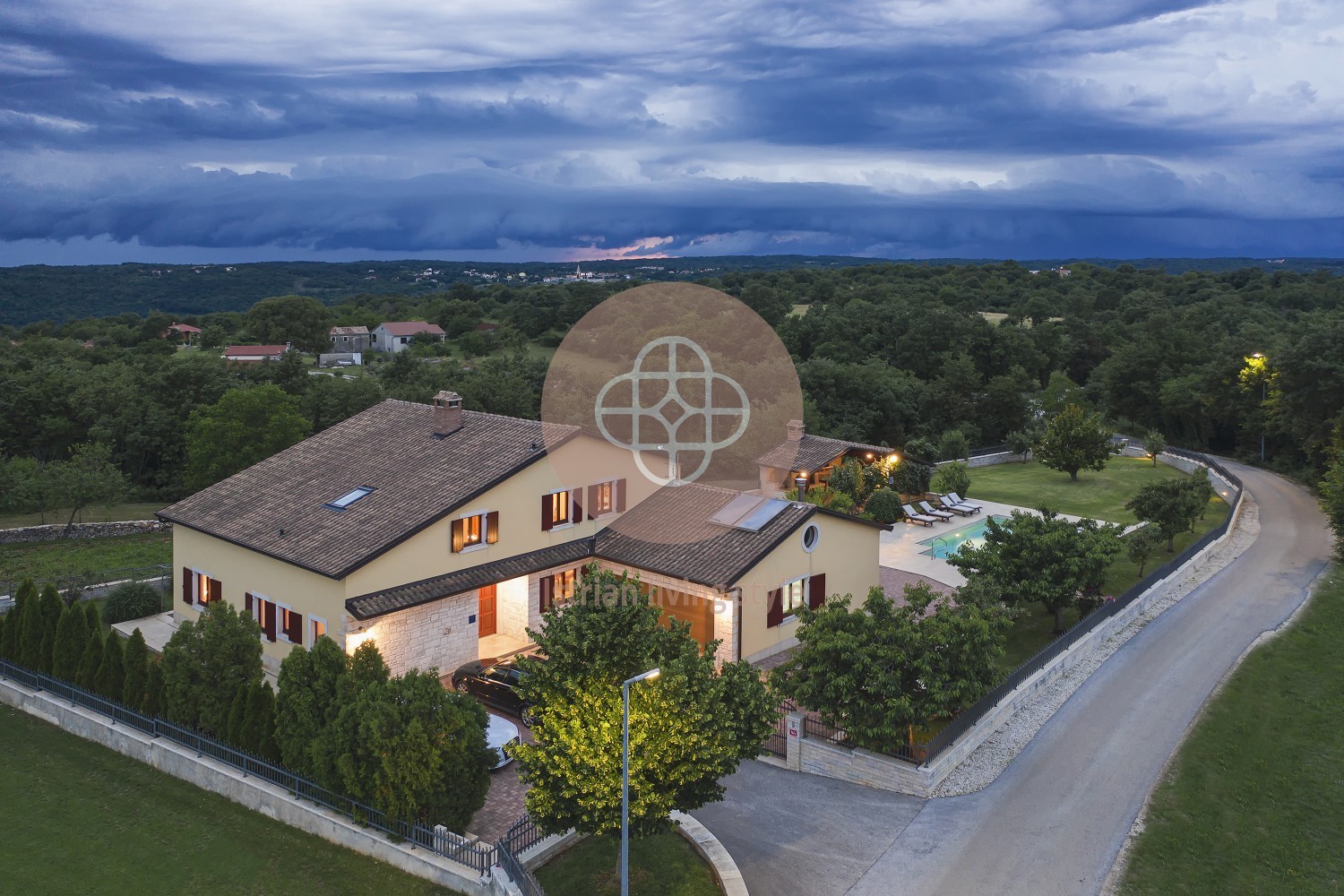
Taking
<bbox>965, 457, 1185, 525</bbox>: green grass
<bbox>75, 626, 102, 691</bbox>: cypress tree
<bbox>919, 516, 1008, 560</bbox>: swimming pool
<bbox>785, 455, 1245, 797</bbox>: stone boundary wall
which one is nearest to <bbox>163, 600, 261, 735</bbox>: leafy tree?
<bbox>75, 626, 102, 691</bbox>: cypress tree

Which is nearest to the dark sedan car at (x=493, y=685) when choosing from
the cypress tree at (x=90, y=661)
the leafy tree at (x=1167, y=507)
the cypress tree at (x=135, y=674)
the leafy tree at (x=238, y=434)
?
the cypress tree at (x=135, y=674)

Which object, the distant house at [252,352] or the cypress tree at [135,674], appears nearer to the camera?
the cypress tree at [135,674]

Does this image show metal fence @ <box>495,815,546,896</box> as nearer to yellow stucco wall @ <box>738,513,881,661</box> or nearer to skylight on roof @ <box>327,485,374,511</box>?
yellow stucco wall @ <box>738,513,881,661</box>

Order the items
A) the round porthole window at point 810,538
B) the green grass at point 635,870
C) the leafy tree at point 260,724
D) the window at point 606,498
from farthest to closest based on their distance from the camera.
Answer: the window at point 606,498 < the round porthole window at point 810,538 < the leafy tree at point 260,724 < the green grass at point 635,870

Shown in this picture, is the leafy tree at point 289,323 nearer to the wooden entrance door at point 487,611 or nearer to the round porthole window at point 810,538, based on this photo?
the wooden entrance door at point 487,611

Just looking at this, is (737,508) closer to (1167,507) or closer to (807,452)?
(807,452)

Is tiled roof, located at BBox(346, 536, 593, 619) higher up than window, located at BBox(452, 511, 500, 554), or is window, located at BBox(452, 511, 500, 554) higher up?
window, located at BBox(452, 511, 500, 554)

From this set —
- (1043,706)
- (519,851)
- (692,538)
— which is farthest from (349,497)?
(1043,706)
